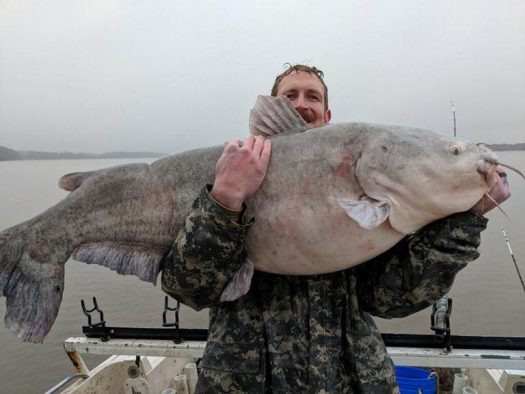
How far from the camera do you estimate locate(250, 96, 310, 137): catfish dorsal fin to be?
91.6 inches

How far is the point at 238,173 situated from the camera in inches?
82.0

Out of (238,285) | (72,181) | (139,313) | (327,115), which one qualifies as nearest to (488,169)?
(238,285)

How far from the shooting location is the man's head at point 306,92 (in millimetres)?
2857

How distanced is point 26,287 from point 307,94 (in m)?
2.00

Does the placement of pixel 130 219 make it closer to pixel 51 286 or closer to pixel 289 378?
pixel 51 286

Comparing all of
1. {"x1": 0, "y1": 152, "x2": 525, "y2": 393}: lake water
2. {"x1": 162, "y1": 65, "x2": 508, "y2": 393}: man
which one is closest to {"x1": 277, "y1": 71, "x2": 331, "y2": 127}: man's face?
{"x1": 162, "y1": 65, "x2": 508, "y2": 393}: man

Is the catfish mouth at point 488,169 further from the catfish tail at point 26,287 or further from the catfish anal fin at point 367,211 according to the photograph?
the catfish tail at point 26,287

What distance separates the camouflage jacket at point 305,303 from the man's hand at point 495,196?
0.18 feet

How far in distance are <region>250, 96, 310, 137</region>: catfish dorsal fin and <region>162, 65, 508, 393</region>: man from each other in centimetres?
17

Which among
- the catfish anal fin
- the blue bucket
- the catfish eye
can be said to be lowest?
the blue bucket

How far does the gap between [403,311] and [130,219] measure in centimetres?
151

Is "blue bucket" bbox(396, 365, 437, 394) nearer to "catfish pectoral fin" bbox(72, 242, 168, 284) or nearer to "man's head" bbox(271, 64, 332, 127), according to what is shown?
"man's head" bbox(271, 64, 332, 127)

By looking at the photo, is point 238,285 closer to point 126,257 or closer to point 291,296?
point 291,296

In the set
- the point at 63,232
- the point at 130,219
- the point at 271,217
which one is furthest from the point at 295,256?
the point at 63,232
